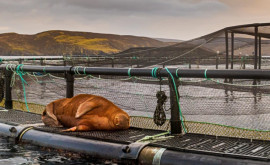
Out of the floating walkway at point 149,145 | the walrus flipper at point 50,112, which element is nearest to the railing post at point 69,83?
the walrus flipper at point 50,112

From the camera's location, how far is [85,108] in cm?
A: 768

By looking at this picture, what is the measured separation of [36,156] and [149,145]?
7.14ft

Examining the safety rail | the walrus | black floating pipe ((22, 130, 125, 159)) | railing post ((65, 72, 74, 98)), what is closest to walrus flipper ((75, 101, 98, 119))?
the walrus

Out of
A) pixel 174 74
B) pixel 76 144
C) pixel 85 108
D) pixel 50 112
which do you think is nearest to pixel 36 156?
pixel 76 144

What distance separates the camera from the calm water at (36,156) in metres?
6.84

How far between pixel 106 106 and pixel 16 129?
2.11 metres

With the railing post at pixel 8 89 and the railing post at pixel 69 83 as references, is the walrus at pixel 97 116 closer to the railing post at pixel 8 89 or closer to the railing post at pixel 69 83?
the railing post at pixel 69 83

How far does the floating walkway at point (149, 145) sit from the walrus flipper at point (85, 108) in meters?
0.38

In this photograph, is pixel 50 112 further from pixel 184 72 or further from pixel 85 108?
pixel 184 72

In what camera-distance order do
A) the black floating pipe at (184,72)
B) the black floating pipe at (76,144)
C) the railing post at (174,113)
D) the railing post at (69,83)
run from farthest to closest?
the railing post at (69,83), the railing post at (174,113), the black floating pipe at (76,144), the black floating pipe at (184,72)

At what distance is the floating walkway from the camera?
564 cm

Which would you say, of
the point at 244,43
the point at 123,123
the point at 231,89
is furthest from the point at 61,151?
the point at 244,43

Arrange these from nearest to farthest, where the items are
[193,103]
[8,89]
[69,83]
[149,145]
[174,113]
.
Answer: [149,145], [174,113], [193,103], [69,83], [8,89]

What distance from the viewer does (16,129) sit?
8477mm
